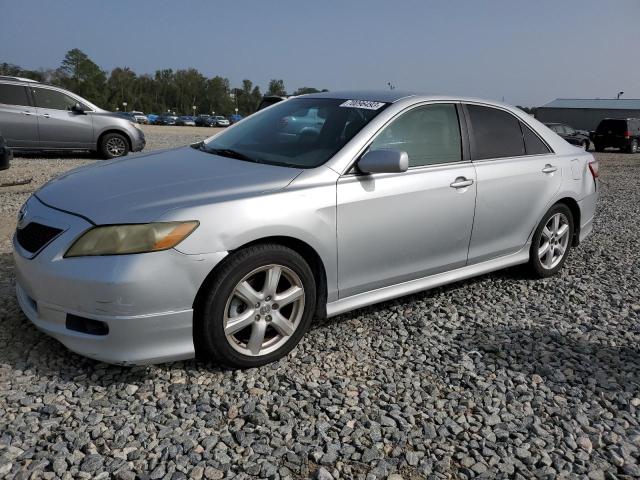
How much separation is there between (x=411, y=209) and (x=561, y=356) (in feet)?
4.33

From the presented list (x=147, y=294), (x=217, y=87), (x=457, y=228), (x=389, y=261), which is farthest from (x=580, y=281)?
(x=217, y=87)

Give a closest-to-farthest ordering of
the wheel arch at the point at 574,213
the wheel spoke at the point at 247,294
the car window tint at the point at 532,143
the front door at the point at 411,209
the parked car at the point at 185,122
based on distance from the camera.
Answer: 1. the wheel spoke at the point at 247,294
2. the front door at the point at 411,209
3. the car window tint at the point at 532,143
4. the wheel arch at the point at 574,213
5. the parked car at the point at 185,122

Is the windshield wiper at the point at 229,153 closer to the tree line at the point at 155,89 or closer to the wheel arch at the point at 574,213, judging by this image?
the wheel arch at the point at 574,213

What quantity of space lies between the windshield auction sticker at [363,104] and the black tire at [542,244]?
6.18ft

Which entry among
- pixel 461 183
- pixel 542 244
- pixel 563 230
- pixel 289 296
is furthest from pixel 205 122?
pixel 289 296

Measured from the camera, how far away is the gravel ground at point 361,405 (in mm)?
2416

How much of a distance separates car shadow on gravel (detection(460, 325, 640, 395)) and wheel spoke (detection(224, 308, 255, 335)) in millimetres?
1429

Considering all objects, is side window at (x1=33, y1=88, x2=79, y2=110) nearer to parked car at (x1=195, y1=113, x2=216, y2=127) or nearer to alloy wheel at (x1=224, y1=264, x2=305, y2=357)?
alloy wheel at (x1=224, y1=264, x2=305, y2=357)

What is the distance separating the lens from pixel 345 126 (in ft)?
12.2

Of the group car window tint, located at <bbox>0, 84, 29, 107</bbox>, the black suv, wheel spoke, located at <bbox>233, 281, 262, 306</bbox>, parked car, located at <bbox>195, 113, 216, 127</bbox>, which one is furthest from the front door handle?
parked car, located at <bbox>195, 113, 216, 127</bbox>

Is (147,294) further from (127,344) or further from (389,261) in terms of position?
(389,261)

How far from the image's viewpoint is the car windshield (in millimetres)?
3572

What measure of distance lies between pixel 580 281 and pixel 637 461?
275 cm

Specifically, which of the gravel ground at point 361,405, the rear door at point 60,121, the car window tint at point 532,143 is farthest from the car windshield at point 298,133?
the rear door at point 60,121
